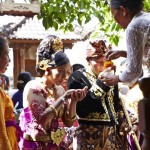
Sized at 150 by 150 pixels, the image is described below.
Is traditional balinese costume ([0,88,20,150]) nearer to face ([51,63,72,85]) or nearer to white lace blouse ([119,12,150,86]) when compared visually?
face ([51,63,72,85])

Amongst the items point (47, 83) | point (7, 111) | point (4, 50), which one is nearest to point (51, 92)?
point (47, 83)

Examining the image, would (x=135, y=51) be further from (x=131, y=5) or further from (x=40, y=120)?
(x=40, y=120)

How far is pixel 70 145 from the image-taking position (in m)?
4.50

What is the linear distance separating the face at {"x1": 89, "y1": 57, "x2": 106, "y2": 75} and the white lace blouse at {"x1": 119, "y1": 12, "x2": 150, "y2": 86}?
3.93 feet

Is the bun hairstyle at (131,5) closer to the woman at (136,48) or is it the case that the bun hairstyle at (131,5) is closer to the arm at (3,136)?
the woman at (136,48)

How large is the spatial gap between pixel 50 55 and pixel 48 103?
1.39ft

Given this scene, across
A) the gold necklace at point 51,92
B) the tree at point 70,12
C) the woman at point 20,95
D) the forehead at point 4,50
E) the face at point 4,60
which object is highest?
the tree at point 70,12

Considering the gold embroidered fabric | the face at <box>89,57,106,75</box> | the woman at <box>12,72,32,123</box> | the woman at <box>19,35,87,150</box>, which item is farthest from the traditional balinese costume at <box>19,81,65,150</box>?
the woman at <box>12,72,32,123</box>

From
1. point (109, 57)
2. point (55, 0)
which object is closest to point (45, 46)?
point (109, 57)

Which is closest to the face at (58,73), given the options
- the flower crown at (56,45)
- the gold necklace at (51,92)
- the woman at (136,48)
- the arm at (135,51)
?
the gold necklace at (51,92)

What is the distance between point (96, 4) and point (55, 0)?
0.63m

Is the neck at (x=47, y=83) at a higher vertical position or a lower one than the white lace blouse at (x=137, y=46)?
lower

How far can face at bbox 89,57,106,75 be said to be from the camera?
172 inches

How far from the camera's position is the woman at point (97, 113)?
428cm
